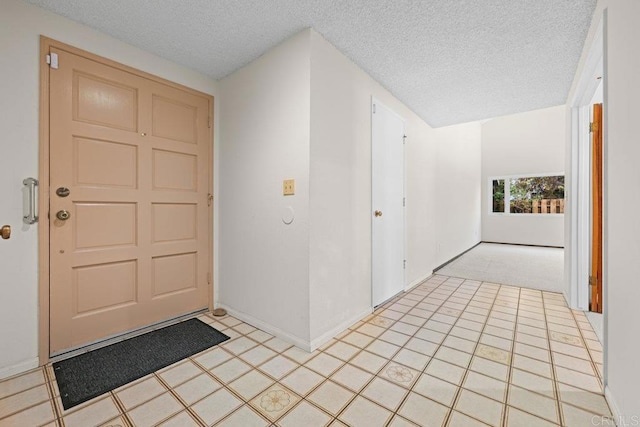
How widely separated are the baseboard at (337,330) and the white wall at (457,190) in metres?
2.48

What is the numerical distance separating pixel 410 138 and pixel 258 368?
315cm

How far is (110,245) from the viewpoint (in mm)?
2135

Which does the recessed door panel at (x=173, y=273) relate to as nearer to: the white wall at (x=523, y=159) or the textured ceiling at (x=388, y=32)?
the textured ceiling at (x=388, y=32)

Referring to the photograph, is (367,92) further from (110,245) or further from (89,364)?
(89,364)

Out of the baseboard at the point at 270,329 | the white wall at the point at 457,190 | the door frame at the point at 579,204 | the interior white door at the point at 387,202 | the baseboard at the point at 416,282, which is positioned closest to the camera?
the baseboard at the point at 270,329

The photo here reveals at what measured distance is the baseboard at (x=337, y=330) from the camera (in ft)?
6.66

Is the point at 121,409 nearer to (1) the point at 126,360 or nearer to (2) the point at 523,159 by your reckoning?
(1) the point at 126,360

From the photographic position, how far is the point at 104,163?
6.86ft

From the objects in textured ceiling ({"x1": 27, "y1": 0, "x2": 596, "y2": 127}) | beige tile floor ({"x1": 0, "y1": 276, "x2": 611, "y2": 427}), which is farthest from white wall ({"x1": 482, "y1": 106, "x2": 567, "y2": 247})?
beige tile floor ({"x1": 0, "y1": 276, "x2": 611, "y2": 427})
